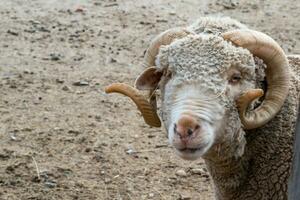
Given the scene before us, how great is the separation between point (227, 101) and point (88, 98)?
4.09 metres

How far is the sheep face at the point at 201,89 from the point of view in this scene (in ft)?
12.8

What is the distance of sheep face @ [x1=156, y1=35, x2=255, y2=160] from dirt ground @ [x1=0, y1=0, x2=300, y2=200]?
2018 millimetres

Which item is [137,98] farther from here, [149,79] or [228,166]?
[228,166]

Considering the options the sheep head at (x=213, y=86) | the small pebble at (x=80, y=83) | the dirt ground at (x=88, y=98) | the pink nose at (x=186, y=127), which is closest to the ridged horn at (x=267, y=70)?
the sheep head at (x=213, y=86)

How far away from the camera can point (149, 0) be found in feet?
37.2

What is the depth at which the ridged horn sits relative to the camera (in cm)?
421

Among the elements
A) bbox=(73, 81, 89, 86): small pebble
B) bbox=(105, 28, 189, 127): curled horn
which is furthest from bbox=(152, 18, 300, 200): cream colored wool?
bbox=(73, 81, 89, 86): small pebble

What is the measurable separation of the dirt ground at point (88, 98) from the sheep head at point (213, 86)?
6.40 ft

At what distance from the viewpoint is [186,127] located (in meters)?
3.84

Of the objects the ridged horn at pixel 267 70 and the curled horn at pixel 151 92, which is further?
the curled horn at pixel 151 92

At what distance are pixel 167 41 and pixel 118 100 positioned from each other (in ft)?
11.4

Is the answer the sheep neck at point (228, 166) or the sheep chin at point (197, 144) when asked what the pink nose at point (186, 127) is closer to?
the sheep chin at point (197, 144)

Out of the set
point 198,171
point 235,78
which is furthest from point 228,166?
point 198,171

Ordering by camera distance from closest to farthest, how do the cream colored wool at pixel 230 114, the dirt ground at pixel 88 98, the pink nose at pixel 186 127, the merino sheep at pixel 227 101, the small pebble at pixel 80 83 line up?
1. the pink nose at pixel 186 127
2. the merino sheep at pixel 227 101
3. the cream colored wool at pixel 230 114
4. the dirt ground at pixel 88 98
5. the small pebble at pixel 80 83
